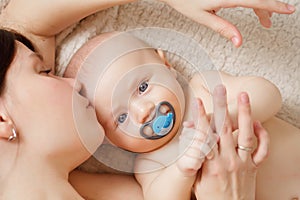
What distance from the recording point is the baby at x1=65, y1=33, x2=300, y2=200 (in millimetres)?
1003

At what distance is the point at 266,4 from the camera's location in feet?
3.13

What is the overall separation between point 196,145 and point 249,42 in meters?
0.39

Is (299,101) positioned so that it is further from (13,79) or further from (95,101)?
(13,79)

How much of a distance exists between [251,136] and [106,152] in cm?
34

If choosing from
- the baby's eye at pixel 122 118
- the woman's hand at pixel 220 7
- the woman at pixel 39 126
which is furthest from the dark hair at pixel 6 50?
the woman's hand at pixel 220 7

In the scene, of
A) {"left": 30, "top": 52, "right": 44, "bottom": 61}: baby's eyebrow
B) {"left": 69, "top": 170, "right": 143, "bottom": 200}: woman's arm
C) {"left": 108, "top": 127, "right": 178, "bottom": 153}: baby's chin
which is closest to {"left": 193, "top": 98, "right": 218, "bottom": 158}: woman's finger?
{"left": 108, "top": 127, "right": 178, "bottom": 153}: baby's chin

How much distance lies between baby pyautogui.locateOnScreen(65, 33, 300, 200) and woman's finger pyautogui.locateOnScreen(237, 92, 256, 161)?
56mm

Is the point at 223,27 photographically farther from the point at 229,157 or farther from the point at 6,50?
the point at 6,50

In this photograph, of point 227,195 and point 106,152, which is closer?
point 227,195

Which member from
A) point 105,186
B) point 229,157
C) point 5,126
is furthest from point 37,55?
point 229,157

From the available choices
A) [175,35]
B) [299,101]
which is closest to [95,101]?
[175,35]

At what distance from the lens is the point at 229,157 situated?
3.16 feet

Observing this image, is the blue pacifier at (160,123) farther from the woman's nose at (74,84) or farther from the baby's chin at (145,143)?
the woman's nose at (74,84)

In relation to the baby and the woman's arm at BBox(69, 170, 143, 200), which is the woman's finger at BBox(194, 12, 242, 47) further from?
the woman's arm at BBox(69, 170, 143, 200)
